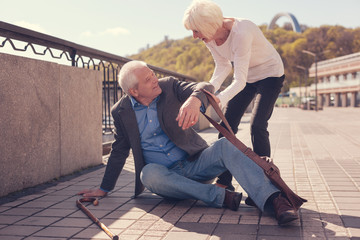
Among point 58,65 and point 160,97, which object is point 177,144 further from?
point 58,65

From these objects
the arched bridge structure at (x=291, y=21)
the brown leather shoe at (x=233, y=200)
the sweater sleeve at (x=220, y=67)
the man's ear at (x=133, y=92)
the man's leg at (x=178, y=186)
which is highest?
the arched bridge structure at (x=291, y=21)

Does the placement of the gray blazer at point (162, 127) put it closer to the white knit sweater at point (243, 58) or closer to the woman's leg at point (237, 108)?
the white knit sweater at point (243, 58)

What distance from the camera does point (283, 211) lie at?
2955 millimetres

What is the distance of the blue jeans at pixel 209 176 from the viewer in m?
3.21

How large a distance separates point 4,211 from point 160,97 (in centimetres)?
164

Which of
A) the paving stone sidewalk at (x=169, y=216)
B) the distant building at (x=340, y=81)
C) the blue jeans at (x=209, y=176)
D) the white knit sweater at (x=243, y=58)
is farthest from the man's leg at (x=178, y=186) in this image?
the distant building at (x=340, y=81)

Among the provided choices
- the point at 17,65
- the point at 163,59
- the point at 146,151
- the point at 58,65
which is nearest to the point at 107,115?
the point at 58,65

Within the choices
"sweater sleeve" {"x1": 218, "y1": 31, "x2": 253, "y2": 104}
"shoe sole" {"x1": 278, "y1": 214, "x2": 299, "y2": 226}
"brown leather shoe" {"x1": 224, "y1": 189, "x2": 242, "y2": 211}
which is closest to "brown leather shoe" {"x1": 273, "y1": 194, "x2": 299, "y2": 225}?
"shoe sole" {"x1": 278, "y1": 214, "x2": 299, "y2": 226}

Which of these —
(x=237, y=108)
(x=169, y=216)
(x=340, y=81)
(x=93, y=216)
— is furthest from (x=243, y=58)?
(x=340, y=81)

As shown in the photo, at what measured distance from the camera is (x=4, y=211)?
3635 mm

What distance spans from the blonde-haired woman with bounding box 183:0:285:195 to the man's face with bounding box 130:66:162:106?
0.49 m

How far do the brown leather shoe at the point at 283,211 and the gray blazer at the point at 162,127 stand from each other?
87 centimetres

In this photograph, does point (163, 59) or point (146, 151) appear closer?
point (146, 151)

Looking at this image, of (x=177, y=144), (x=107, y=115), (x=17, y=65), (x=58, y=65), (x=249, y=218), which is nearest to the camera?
(x=249, y=218)
